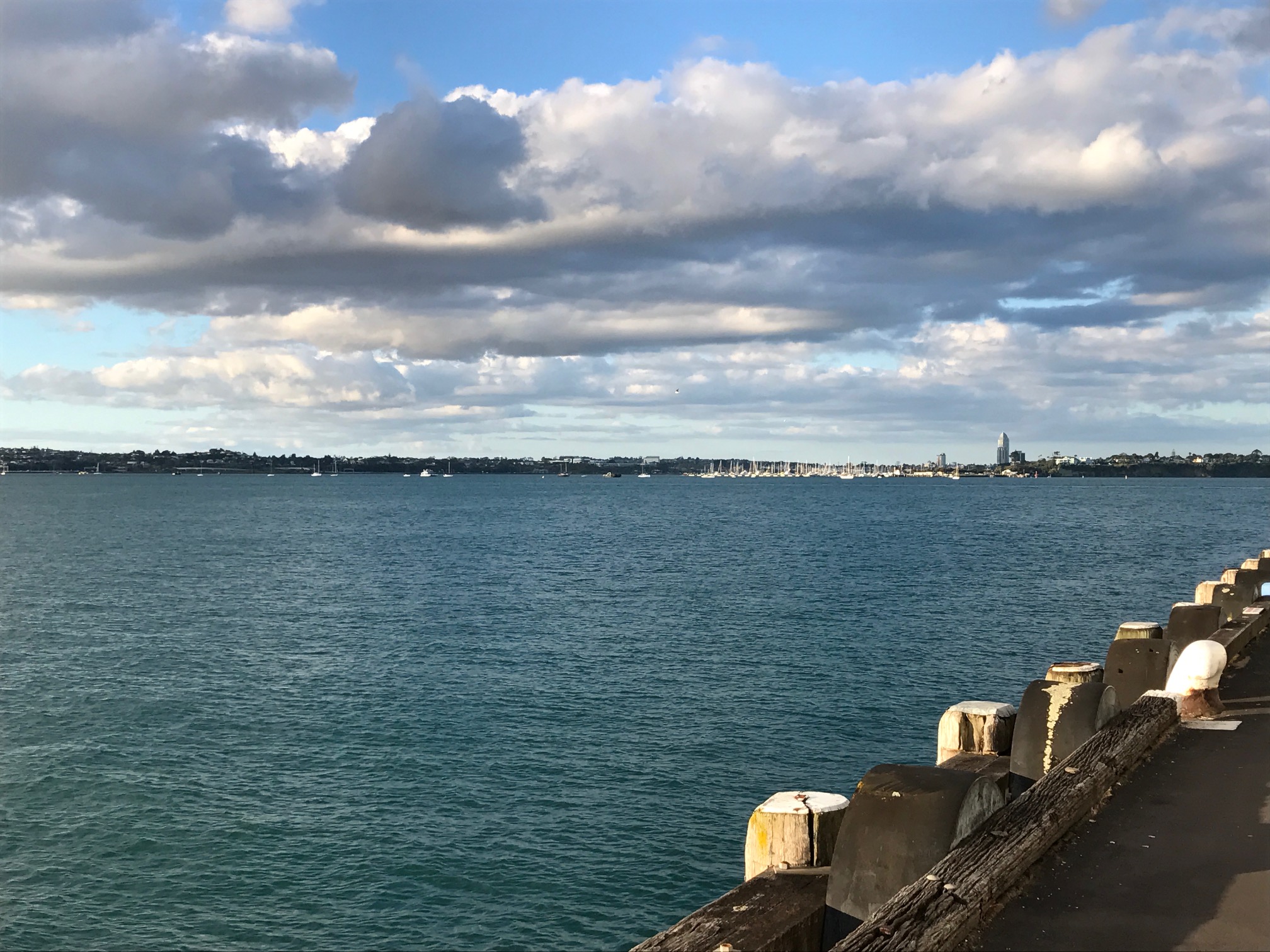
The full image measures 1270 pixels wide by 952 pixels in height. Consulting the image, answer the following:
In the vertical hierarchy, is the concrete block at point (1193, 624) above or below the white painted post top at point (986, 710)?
above

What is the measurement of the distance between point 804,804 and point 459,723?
73.1 ft

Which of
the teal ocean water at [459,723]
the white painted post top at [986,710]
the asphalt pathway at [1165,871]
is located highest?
the white painted post top at [986,710]

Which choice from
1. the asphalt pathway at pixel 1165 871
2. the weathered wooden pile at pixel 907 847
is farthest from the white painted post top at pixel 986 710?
the asphalt pathway at pixel 1165 871

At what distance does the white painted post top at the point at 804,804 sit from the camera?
7.26m

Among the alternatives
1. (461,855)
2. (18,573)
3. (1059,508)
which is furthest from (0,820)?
(1059,508)

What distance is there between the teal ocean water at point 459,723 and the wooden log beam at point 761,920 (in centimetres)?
964

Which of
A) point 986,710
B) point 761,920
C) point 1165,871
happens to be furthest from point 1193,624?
point 761,920

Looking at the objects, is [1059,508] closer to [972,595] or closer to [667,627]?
[972,595]

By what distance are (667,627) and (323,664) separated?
14.1 meters

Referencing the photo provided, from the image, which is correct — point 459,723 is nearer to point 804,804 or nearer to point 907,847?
point 804,804

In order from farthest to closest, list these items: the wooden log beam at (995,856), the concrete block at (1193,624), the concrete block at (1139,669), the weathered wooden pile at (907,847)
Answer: the concrete block at (1193,624) < the concrete block at (1139,669) < the weathered wooden pile at (907,847) < the wooden log beam at (995,856)

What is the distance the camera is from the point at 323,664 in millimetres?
37062

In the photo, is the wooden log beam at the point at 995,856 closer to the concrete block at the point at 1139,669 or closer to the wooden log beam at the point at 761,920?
the wooden log beam at the point at 761,920

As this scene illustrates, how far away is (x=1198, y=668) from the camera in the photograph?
42.4 ft
